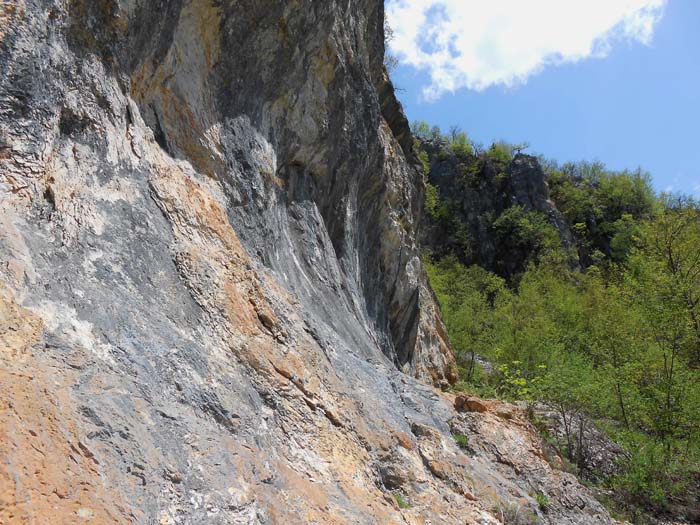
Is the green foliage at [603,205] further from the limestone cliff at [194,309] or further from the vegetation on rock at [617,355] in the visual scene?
the limestone cliff at [194,309]

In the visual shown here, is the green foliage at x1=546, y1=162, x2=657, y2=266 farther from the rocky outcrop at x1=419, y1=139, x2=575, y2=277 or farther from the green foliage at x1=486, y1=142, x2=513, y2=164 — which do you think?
the green foliage at x1=486, y1=142, x2=513, y2=164

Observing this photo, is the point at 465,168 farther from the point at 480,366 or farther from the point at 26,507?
the point at 26,507

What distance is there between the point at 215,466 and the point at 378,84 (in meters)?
15.0

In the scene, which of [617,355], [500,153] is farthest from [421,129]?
[617,355]

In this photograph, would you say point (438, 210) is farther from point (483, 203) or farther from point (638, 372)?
point (638, 372)

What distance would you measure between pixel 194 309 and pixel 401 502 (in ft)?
9.73

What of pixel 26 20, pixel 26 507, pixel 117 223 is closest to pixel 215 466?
pixel 26 507

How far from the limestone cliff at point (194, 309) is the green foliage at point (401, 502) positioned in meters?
0.09

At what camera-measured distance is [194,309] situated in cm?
440

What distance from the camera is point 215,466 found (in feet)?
10.7

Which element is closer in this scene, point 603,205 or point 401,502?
point 401,502

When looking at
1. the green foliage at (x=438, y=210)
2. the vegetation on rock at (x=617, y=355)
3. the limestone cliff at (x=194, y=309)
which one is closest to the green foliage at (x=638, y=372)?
the vegetation on rock at (x=617, y=355)

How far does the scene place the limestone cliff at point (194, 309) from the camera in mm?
2779

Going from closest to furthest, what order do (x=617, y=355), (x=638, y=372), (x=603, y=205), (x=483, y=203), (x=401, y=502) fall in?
(x=401, y=502) → (x=638, y=372) → (x=617, y=355) → (x=483, y=203) → (x=603, y=205)
